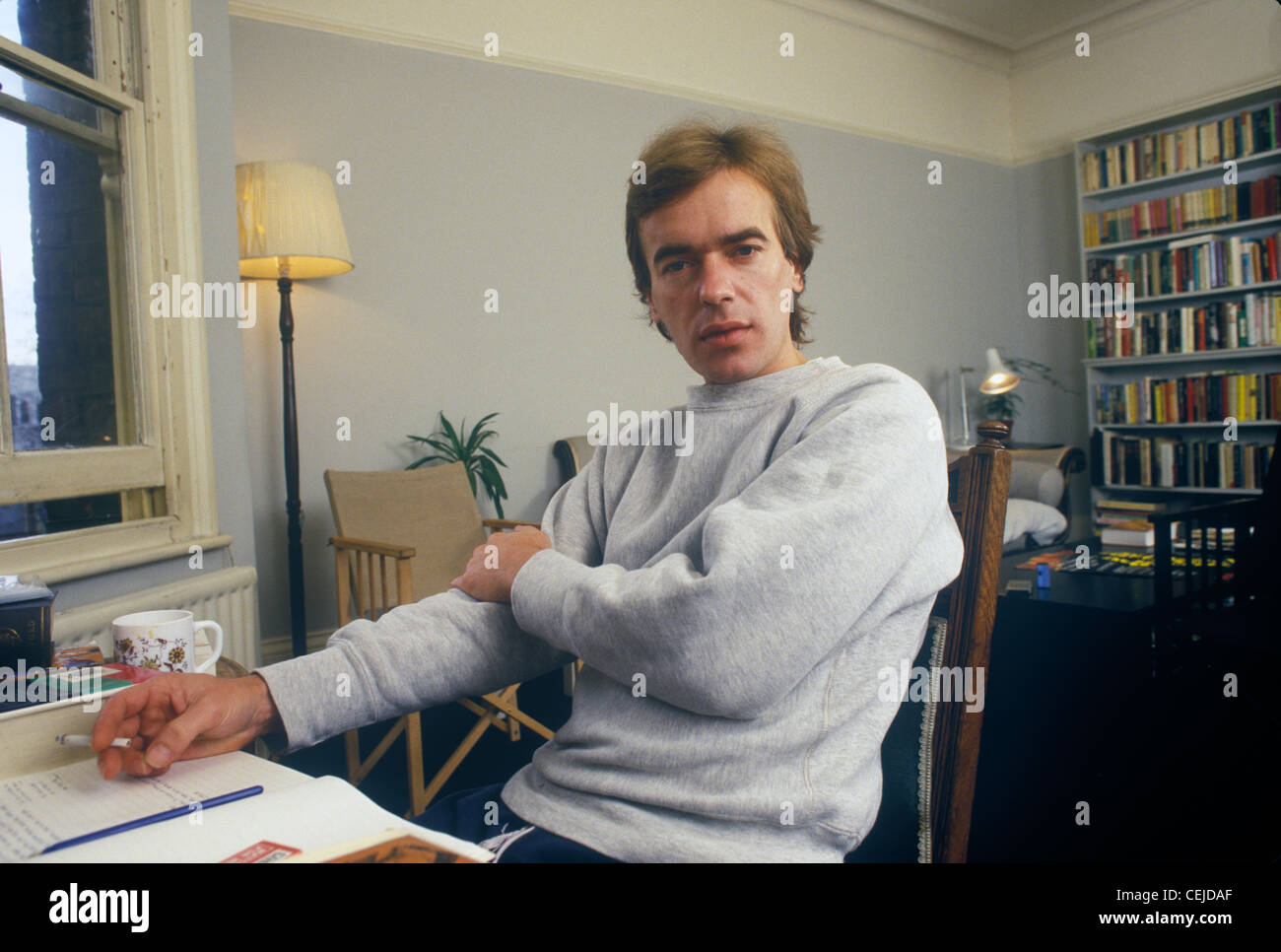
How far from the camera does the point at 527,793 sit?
93 centimetres

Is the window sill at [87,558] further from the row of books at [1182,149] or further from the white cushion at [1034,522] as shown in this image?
the row of books at [1182,149]

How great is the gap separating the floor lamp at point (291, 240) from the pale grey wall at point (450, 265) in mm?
291

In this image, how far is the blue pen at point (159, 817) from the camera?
57 centimetres

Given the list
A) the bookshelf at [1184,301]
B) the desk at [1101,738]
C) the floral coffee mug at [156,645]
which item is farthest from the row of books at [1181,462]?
the floral coffee mug at [156,645]

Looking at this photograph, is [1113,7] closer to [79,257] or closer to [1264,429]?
[1264,429]

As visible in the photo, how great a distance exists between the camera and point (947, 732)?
90 cm

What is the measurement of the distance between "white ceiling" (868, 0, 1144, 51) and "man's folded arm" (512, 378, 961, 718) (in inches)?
209

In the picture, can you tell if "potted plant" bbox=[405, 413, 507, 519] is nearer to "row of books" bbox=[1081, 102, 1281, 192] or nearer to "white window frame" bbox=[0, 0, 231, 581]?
"white window frame" bbox=[0, 0, 231, 581]

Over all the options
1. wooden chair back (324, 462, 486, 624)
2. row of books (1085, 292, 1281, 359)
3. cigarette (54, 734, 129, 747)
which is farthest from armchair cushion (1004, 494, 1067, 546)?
cigarette (54, 734, 129, 747)

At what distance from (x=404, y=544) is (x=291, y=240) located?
3.64 ft

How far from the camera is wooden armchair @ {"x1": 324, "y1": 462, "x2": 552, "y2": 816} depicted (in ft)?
8.02

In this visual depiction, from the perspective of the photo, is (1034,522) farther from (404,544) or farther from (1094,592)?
(404,544)

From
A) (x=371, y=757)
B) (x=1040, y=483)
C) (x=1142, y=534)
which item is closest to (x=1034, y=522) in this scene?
(x=1040, y=483)
